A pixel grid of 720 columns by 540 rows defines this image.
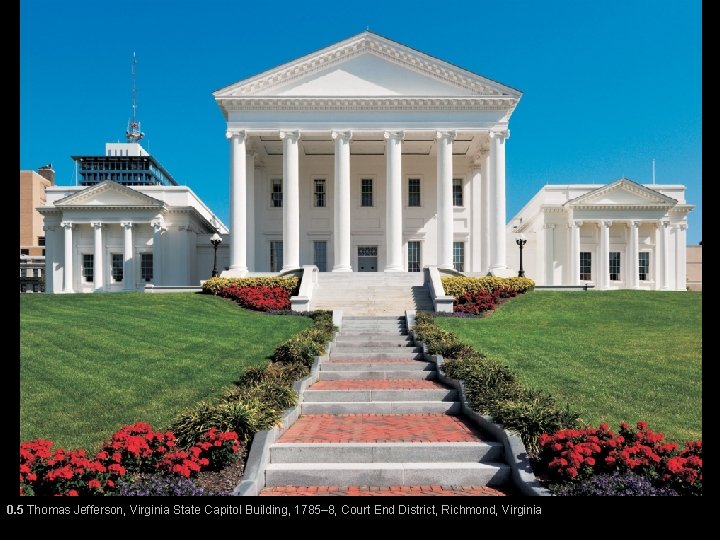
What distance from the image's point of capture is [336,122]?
1594 inches

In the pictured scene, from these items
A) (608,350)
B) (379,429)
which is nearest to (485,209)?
(608,350)

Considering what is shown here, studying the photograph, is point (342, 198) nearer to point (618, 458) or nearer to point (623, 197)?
point (623, 197)

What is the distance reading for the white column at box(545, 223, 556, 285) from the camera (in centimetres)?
5006

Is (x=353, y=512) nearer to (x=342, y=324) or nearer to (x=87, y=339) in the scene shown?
(x=87, y=339)

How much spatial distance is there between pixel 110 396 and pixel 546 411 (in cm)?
889

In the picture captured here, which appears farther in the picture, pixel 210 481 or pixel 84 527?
pixel 210 481

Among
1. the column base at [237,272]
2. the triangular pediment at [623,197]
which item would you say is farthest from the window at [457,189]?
the column base at [237,272]

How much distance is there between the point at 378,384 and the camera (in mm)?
15781

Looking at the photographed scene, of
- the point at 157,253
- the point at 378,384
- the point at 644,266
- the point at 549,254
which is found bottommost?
the point at 378,384

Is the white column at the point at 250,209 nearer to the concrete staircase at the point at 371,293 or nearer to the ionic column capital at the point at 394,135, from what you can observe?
the concrete staircase at the point at 371,293

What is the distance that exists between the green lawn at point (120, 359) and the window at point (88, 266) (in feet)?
71.0

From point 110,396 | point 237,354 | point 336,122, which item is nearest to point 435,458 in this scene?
point 110,396

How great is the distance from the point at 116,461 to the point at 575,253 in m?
45.1

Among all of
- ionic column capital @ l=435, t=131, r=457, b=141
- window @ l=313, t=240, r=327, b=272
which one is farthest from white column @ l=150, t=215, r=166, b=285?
ionic column capital @ l=435, t=131, r=457, b=141
